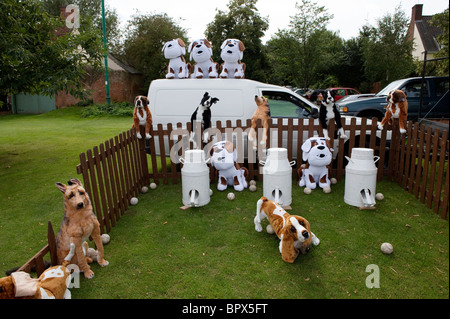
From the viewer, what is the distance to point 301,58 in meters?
21.5

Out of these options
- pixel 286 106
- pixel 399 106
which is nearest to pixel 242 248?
pixel 286 106

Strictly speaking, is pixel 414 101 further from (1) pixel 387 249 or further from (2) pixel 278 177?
(1) pixel 387 249

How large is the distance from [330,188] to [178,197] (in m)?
2.81

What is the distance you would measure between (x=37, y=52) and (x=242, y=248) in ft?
23.1

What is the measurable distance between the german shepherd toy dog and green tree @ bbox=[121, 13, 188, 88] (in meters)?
24.7

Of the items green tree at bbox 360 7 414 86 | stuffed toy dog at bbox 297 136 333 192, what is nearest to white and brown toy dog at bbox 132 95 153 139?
stuffed toy dog at bbox 297 136 333 192

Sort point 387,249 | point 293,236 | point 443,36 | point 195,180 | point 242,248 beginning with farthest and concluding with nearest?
point 443,36, point 195,180, point 242,248, point 387,249, point 293,236

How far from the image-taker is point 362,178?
492 cm

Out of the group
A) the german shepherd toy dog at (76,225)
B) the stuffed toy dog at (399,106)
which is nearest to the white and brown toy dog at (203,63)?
the stuffed toy dog at (399,106)

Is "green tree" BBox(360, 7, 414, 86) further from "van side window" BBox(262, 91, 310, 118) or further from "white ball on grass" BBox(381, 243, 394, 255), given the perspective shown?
"white ball on grass" BBox(381, 243, 394, 255)

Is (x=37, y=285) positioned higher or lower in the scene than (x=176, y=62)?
lower

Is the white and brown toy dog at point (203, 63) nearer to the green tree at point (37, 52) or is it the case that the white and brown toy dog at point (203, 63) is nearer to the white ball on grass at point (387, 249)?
the green tree at point (37, 52)

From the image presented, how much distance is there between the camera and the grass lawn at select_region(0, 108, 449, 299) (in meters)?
3.10
